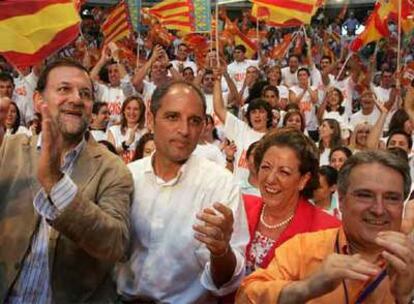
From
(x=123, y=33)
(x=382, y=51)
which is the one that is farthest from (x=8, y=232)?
(x=382, y=51)

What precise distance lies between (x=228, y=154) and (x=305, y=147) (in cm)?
380

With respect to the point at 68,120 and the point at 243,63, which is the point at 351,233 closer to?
the point at 68,120

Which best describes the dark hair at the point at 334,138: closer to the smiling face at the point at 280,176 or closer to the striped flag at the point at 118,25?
the smiling face at the point at 280,176

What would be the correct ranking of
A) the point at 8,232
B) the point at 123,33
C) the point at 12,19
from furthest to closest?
1. the point at 123,33
2. the point at 12,19
3. the point at 8,232

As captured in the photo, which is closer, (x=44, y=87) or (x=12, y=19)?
(x=44, y=87)

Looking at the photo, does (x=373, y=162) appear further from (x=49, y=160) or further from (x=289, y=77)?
(x=289, y=77)

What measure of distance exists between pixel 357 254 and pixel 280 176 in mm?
1141

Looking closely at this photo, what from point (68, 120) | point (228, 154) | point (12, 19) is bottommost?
point (228, 154)

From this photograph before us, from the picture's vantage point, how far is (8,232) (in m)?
2.75

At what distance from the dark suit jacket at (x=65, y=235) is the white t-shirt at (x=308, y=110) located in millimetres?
8110

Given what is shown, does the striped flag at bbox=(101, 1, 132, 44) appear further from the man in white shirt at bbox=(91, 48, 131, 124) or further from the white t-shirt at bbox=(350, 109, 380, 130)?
the white t-shirt at bbox=(350, 109, 380, 130)

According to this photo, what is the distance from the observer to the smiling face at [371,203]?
7.89 feet

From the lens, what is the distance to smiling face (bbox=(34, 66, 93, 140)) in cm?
282

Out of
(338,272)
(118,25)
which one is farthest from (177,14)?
(338,272)
